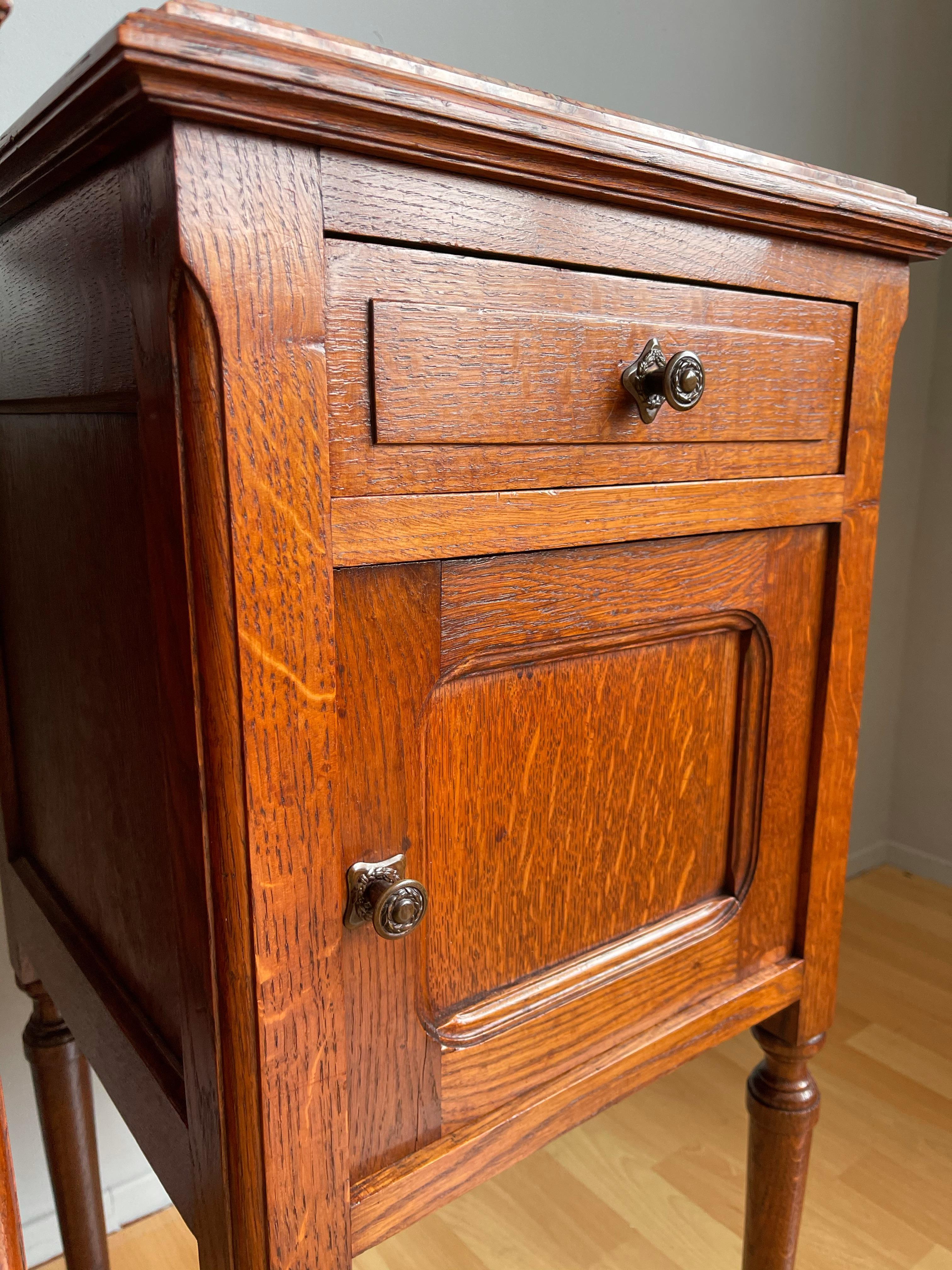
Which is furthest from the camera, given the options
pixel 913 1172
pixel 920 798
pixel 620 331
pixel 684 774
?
pixel 920 798

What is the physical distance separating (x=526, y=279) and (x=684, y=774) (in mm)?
292

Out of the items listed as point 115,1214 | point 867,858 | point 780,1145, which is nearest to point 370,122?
point 780,1145

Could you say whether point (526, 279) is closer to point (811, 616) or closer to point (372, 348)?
point (372, 348)

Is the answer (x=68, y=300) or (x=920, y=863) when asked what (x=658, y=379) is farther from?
(x=920, y=863)

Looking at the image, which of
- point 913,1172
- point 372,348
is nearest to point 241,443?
point 372,348

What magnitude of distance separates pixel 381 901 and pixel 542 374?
0.79 feet

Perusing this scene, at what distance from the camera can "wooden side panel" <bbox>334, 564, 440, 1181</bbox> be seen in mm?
397

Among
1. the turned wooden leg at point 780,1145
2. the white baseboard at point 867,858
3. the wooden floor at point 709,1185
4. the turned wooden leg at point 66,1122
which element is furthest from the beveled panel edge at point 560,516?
the white baseboard at point 867,858

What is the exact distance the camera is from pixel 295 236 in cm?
34

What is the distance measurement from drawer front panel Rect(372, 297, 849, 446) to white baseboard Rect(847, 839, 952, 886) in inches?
48.8

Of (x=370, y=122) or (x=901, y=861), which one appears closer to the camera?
(x=370, y=122)

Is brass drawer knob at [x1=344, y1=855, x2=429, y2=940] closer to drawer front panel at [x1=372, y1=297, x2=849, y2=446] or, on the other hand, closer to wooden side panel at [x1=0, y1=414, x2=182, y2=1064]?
wooden side panel at [x1=0, y1=414, x2=182, y2=1064]

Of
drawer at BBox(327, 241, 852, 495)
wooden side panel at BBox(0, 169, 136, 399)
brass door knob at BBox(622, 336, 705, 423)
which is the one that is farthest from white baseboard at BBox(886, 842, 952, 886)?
wooden side panel at BBox(0, 169, 136, 399)

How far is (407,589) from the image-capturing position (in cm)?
41
